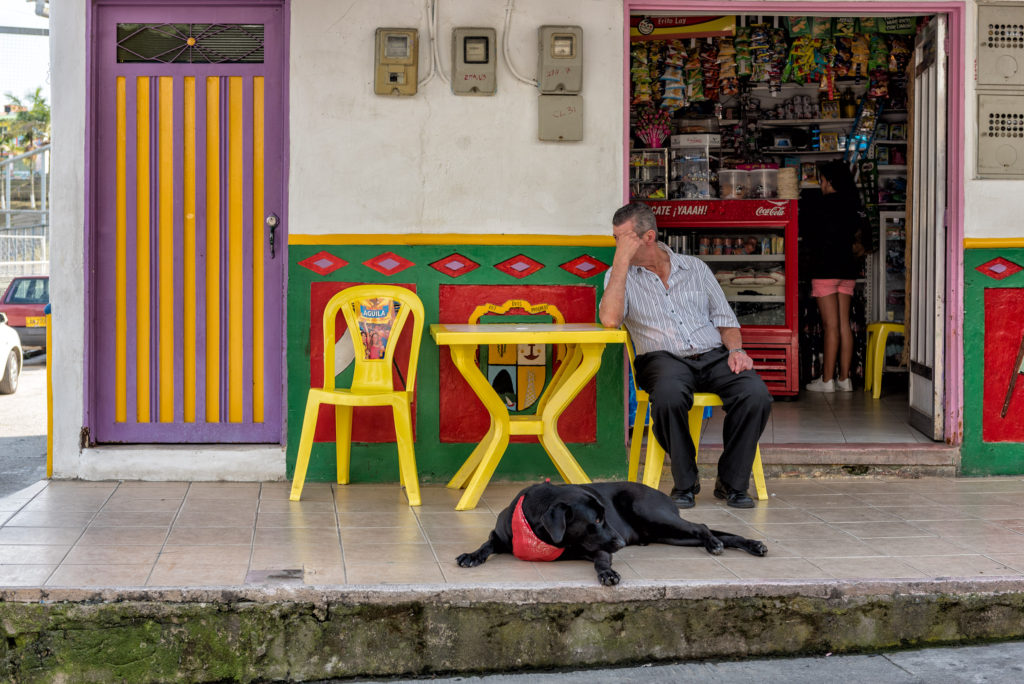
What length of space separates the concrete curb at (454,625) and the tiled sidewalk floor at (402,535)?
0.29 feet

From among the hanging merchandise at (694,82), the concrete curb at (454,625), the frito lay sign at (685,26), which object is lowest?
the concrete curb at (454,625)

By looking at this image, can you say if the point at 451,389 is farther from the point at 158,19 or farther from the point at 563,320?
the point at 158,19

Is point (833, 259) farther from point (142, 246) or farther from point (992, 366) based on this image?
point (142, 246)

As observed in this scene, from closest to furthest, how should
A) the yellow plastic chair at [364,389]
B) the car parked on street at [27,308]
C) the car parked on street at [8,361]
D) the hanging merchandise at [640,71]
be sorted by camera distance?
the yellow plastic chair at [364,389] → the hanging merchandise at [640,71] → the car parked on street at [8,361] → the car parked on street at [27,308]

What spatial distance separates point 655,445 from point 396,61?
7.38 ft

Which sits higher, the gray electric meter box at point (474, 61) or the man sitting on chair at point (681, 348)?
the gray electric meter box at point (474, 61)

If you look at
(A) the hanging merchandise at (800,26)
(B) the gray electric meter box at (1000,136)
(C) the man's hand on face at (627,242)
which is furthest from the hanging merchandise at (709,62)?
(C) the man's hand on face at (627,242)

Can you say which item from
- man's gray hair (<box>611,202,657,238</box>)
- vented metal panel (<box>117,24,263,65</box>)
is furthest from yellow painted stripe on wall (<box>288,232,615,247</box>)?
vented metal panel (<box>117,24,263,65</box>)

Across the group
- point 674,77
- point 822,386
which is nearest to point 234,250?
point 674,77

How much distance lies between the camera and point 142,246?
5.66 m

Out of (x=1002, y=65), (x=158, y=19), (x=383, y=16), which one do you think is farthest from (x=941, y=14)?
(x=158, y=19)

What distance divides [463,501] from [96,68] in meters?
2.85

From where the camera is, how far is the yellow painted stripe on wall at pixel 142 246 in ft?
18.5

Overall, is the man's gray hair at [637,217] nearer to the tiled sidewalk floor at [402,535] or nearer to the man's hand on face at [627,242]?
the man's hand on face at [627,242]
